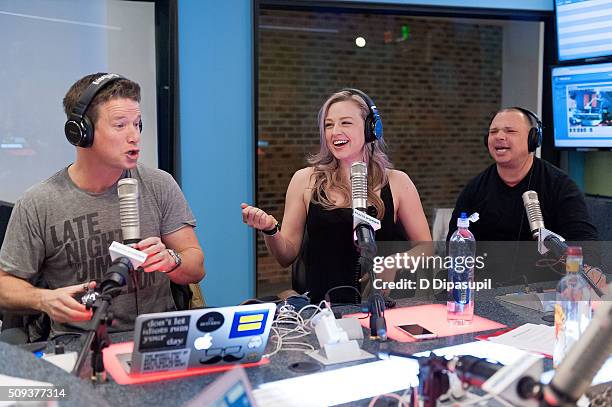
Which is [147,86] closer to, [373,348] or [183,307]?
[183,307]

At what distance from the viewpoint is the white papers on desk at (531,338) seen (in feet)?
5.89

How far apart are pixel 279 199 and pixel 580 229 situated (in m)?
3.16

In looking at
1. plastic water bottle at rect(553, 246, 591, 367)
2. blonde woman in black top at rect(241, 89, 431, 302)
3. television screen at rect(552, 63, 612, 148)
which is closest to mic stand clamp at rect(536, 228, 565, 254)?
plastic water bottle at rect(553, 246, 591, 367)

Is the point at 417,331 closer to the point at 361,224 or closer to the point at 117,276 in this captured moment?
the point at 361,224

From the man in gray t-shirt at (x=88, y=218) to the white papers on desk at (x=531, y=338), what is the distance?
39.0 inches

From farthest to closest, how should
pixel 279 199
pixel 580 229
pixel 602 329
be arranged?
pixel 279 199 < pixel 580 229 < pixel 602 329

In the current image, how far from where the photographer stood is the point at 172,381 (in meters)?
1.54

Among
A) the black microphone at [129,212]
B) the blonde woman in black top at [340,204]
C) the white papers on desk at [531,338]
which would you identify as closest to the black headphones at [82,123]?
the black microphone at [129,212]

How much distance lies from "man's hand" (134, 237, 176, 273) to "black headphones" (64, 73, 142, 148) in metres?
0.49

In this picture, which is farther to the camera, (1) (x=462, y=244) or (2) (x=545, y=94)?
(2) (x=545, y=94)

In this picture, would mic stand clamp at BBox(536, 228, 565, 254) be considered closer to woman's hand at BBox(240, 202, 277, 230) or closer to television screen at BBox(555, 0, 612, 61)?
woman's hand at BBox(240, 202, 277, 230)

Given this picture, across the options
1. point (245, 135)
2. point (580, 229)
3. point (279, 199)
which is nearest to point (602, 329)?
point (580, 229)

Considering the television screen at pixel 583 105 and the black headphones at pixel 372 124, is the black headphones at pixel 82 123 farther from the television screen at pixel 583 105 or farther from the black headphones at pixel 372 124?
the television screen at pixel 583 105

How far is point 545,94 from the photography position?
14.6ft
